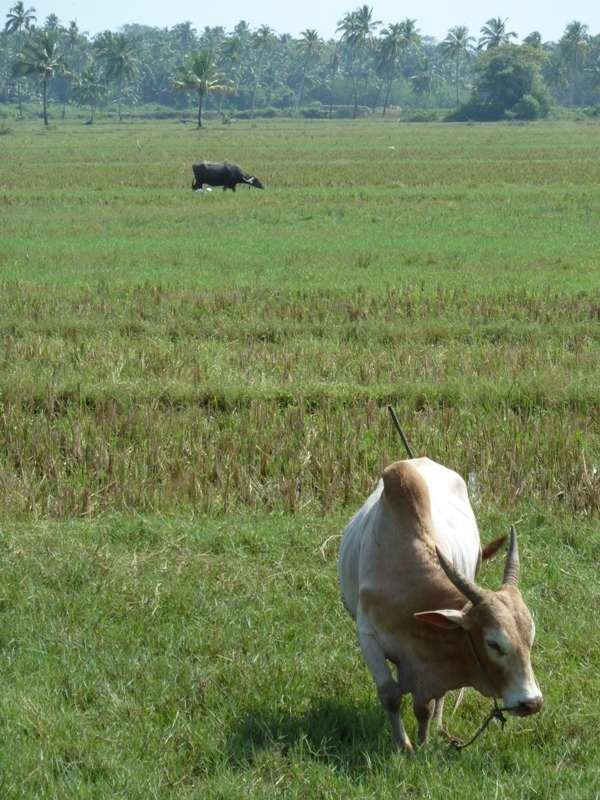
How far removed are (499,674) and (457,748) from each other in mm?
578

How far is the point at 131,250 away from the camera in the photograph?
16.6m

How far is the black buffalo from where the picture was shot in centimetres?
2680

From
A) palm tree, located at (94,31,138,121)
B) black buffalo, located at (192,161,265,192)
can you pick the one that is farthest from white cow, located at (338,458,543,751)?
palm tree, located at (94,31,138,121)

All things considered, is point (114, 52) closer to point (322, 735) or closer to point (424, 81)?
point (424, 81)

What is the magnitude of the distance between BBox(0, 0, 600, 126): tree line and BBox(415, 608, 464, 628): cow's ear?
73953 millimetres

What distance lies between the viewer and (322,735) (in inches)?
164

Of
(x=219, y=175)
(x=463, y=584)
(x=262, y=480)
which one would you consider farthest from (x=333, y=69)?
(x=463, y=584)

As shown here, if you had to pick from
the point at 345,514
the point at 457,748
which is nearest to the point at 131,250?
the point at 345,514

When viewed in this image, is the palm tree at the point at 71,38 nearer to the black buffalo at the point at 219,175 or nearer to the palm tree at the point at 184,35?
the palm tree at the point at 184,35

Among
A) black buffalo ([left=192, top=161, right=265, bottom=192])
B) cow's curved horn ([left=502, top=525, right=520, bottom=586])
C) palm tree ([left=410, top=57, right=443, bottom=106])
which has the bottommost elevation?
cow's curved horn ([left=502, top=525, right=520, bottom=586])

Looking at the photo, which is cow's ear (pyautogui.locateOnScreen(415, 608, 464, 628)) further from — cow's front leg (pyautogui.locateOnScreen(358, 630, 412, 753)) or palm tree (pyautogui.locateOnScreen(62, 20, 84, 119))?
palm tree (pyautogui.locateOnScreen(62, 20, 84, 119))

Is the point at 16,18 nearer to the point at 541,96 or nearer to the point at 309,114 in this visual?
the point at 309,114

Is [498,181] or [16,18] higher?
[16,18]

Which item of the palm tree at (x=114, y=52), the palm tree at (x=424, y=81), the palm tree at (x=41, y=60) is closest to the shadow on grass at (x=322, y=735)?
the palm tree at (x=41, y=60)
